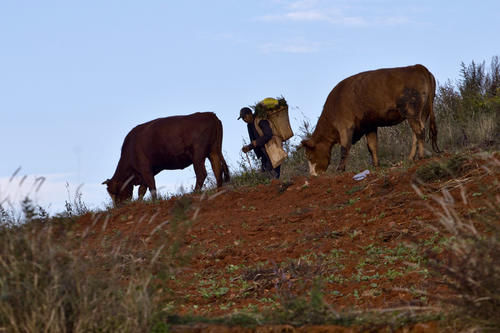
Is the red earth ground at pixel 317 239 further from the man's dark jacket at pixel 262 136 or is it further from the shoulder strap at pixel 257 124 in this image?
the shoulder strap at pixel 257 124

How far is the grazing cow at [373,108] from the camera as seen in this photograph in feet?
47.2

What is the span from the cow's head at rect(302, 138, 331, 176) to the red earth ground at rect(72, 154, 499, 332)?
8.84ft

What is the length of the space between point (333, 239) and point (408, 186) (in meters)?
1.92

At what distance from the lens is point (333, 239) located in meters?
10.1

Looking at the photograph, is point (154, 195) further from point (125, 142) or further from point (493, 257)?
point (493, 257)

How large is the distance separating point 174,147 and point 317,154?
9.83 feet

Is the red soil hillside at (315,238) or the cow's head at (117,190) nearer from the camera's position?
the red soil hillside at (315,238)

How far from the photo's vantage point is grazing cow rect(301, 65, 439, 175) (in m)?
14.4

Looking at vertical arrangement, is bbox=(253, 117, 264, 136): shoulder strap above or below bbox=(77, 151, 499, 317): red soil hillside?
above

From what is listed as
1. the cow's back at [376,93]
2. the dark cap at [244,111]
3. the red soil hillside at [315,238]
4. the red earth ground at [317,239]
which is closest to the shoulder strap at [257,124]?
the dark cap at [244,111]

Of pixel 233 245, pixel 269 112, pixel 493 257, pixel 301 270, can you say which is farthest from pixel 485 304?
pixel 269 112

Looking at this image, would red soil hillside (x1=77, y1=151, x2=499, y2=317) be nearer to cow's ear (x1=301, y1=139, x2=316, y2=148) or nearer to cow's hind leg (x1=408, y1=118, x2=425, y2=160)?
cow's hind leg (x1=408, y1=118, x2=425, y2=160)

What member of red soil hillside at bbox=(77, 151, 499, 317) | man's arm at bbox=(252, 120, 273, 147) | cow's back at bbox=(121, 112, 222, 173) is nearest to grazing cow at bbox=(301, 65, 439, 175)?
man's arm at bbox=(252, 120, 273, 147)

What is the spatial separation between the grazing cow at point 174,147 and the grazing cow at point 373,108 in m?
1.88
